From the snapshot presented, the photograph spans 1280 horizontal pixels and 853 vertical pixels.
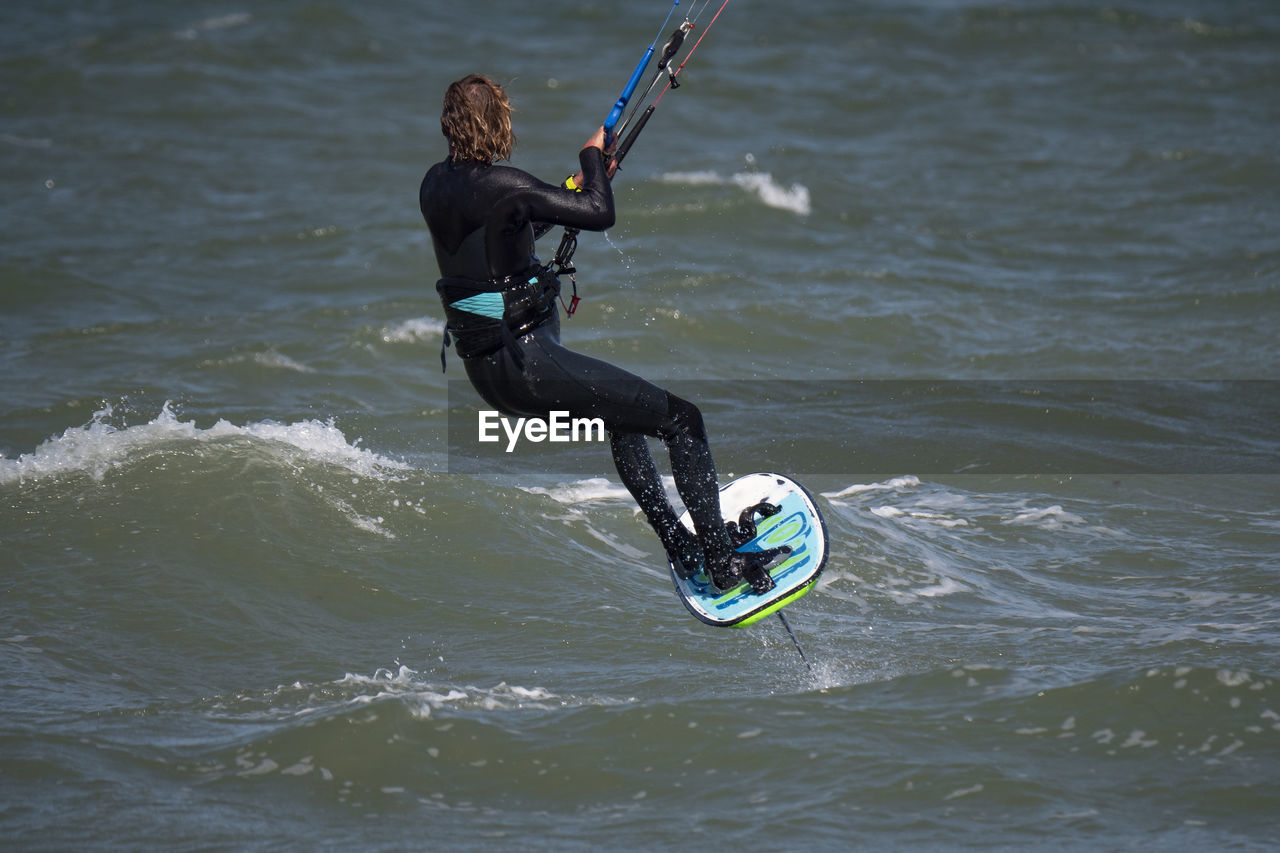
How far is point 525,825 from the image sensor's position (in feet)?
16.0

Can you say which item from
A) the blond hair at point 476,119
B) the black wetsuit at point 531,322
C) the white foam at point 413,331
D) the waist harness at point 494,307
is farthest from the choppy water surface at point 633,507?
the blond hair at point 476,119

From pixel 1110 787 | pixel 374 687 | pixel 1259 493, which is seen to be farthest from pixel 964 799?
pixel 1259 493

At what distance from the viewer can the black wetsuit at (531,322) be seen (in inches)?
192

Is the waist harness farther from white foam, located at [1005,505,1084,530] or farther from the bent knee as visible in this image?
white foam, located at [1005,505,1084,530]

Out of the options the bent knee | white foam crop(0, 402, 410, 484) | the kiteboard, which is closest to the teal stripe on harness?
the bent knee

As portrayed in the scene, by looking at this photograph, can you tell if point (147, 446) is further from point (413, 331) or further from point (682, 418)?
point (682, 418)

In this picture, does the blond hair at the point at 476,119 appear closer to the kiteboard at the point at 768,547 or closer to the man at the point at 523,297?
the man at the point at 523,297

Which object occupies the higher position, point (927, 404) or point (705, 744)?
point (927, 404)

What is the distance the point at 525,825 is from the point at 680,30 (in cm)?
288

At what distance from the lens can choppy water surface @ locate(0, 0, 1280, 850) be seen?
509 centimetres

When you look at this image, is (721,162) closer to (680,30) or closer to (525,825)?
(680,30)

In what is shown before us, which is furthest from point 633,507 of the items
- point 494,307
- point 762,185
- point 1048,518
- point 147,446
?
point 762,185

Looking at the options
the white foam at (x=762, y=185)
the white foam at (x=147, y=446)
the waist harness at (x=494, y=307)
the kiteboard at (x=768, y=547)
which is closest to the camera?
the waist harness at (x=494, y=307)

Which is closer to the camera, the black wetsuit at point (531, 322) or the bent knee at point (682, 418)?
the black wetsuit at point (531, 322)
